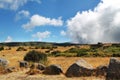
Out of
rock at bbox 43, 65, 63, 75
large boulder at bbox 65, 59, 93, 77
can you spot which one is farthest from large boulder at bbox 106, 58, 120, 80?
rock at bbox 43, 65, 63, 75

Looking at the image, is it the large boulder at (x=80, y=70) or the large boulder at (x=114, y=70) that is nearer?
the large boulder at (x=114, y=70)

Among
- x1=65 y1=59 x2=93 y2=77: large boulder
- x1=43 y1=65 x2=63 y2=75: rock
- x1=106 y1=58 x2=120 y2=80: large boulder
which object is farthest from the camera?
x1=43 y1=65 x2=63 y2=75: rock

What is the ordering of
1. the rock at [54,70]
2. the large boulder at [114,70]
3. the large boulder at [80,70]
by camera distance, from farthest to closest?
the rock at [54,70] → the large boulder at [80,70] → the large boulder at [114,70]

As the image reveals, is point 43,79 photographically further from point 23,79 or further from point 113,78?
point 113,78

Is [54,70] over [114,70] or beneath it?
beneath

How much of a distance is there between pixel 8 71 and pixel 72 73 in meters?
7.30

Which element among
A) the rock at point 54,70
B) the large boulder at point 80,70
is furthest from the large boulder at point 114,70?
the rock at point 54,70

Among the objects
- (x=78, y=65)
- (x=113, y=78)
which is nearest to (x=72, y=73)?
(x=78, y=65)

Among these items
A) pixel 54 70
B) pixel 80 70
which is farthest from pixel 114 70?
pixel 54 70

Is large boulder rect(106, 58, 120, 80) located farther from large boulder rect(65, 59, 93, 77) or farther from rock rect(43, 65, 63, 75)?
rock rect(43, 65, 63, 75)

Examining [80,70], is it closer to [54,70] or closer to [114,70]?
[54,70]

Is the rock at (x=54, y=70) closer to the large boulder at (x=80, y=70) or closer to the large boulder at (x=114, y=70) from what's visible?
the large boulder at (x=80, y=70)

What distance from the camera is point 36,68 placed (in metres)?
28.8

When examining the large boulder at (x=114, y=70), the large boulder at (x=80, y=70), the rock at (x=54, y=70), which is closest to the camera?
the large boulder at (x=114, y=70)
